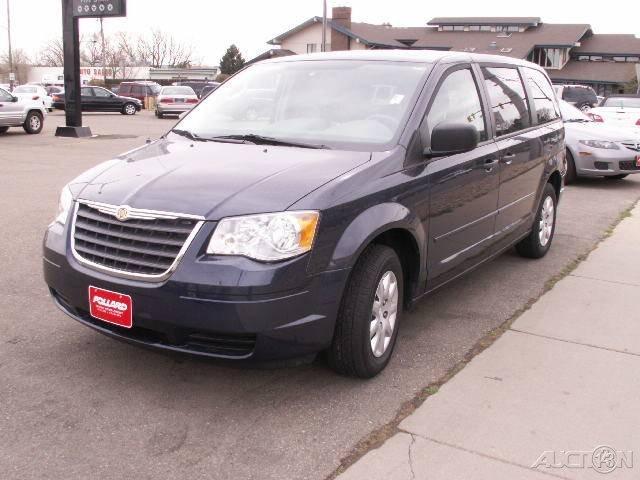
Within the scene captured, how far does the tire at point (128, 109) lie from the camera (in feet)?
114

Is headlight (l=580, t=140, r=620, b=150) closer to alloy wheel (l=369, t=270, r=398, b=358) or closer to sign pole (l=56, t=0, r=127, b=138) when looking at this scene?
alloy wheel (l=369, t=270, r=398, b=358)

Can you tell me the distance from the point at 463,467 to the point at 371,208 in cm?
134

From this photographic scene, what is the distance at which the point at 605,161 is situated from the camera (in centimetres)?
1120

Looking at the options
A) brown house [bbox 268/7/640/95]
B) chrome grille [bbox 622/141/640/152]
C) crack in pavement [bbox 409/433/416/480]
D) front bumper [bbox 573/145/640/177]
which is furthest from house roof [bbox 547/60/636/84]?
crack in pavement [bbox 409/433/416/480]

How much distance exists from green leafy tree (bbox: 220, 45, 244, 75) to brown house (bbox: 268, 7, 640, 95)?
16040 mm

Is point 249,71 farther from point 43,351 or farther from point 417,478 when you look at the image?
point 417,478

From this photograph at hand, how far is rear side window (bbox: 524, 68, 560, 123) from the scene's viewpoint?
609 centimetres

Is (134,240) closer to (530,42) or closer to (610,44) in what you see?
(530,42)

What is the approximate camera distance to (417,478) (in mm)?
2854

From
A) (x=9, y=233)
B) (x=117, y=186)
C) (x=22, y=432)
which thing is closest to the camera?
(x=22, y=432)

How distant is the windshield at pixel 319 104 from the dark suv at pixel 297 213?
1 cm

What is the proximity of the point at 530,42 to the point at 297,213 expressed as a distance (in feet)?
189

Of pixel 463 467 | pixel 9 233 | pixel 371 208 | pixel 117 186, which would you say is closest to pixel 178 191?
pixel 117 186

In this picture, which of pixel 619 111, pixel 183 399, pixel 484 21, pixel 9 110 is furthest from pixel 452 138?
pixel 484 21
